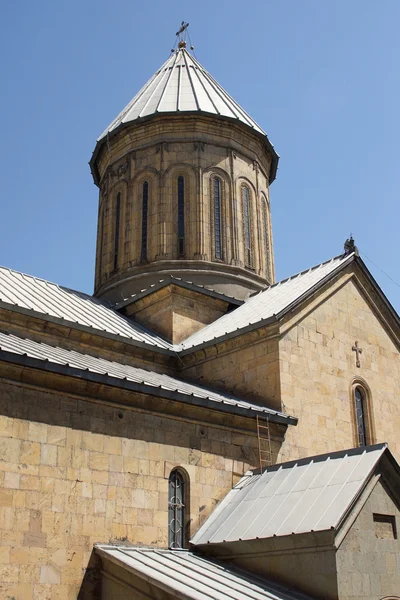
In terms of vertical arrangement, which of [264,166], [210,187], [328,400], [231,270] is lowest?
[328,400]

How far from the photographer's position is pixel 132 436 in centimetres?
989

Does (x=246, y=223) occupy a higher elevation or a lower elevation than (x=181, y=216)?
higher

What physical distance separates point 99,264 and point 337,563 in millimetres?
11824

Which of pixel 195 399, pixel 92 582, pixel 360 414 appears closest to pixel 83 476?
pixel 92 582

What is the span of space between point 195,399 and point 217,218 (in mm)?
7932

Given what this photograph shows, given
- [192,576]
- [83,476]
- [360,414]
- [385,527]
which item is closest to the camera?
[192,576]

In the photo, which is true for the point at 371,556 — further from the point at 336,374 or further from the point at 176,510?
the point at 336,374

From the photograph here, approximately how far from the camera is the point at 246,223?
18172 millimetres

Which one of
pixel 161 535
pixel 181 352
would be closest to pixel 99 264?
pixel 181 352

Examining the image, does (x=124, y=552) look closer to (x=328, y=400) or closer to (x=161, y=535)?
(x=161, y=535)

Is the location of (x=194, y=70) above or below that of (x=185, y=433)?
above

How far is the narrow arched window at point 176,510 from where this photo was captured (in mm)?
9945

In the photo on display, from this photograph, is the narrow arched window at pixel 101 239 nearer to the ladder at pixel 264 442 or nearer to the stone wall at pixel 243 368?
the stone wall at pixel 243 368

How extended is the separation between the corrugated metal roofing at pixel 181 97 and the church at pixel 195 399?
0.29 ft
